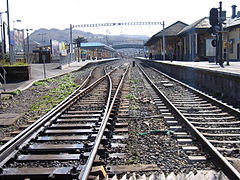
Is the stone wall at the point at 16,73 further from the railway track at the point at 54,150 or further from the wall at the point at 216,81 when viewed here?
the railway track at the point at 54,150

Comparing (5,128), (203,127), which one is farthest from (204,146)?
(5,128)

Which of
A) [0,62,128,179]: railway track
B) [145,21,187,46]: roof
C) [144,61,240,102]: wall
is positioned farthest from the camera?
[145,21,187,46]: roof

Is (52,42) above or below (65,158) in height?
above

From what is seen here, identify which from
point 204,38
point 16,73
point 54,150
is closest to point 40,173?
point 54,150

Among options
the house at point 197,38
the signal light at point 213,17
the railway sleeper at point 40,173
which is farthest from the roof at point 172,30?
the railway sleeper at point 40,173

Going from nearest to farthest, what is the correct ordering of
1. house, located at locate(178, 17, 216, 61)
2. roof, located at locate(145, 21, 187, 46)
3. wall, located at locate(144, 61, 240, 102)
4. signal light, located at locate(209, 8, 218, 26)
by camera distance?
1. wall, located at locate(144, 61, 240, 102)
2. signal light, located at locate(209, 8, 218, 26)
3. house, located at locate(178, 17, 216, 61)
4. roof, located at locate(145, 21, 187, 46)

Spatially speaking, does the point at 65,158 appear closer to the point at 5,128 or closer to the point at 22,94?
the point at 5,128

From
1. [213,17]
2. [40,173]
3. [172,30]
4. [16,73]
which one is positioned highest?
[172,30]

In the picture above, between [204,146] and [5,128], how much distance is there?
470 cm

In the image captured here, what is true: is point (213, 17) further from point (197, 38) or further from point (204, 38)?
point (197, 38)

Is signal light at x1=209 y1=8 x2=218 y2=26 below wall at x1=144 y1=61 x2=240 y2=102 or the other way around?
the other way around

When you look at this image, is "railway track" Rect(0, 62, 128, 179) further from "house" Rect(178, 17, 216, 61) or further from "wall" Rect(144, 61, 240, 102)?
"house" Rect(178, 17, 216, 61)

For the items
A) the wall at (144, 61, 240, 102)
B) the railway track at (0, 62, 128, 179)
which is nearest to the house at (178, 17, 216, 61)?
the wall at (144, 61, 240, 102)

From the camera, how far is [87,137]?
6.21 m
